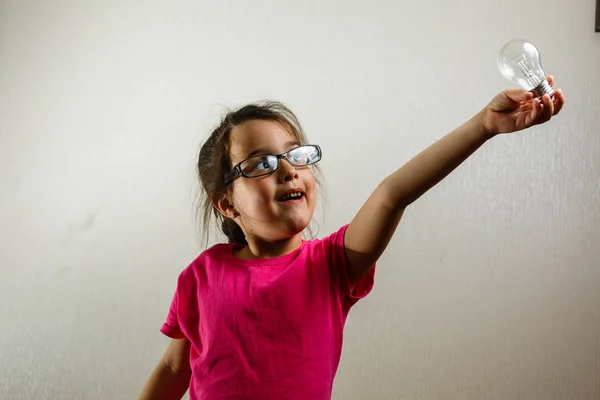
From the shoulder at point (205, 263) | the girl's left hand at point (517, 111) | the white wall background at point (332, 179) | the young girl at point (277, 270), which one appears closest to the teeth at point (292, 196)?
the young girl at point (277, 270)

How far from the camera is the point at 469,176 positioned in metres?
1.25

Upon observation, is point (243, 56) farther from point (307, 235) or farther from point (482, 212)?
point (482, 212)

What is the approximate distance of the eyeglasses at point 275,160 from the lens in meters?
0.77

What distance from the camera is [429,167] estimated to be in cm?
65

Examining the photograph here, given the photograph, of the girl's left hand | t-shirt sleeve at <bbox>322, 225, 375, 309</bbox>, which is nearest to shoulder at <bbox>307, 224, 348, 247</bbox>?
t-shirt sleeve at <bbox>322, 225, 375, 309</bbox>

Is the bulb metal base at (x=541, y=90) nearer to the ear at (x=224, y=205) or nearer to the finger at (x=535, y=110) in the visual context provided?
the finger at (x=535, y=110)

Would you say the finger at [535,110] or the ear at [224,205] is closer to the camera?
the finger at [535,110]

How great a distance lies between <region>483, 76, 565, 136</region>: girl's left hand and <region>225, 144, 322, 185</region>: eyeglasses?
22cm

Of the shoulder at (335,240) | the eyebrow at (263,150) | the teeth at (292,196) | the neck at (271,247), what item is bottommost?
the shoulder at (335,240)

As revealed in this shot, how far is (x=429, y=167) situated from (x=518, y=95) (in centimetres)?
10

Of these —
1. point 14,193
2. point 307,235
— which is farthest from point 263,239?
point 14,193

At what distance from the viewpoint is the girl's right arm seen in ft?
3.11

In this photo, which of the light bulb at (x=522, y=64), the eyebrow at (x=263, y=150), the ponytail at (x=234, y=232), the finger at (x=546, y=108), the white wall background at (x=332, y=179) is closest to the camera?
the finger at (x=546, y=108)

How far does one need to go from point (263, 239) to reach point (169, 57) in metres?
0.70
